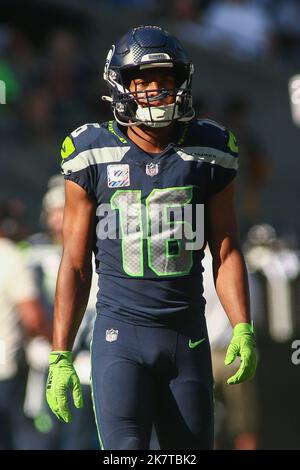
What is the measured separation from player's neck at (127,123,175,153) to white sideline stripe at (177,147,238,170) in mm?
99

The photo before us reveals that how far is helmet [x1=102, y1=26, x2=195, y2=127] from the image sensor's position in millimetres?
4801

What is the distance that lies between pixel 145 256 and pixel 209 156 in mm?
497

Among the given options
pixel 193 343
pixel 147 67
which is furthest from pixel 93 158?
pixel 193 343

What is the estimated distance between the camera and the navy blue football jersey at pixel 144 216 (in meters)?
4.79

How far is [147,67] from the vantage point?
15.9ft

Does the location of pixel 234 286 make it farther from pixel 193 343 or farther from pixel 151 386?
pixel 151 386

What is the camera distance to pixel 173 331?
15.8 feet

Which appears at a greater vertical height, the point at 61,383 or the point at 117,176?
the point at 117,176

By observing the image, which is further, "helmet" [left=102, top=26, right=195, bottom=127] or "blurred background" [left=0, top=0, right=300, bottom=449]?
"blurred background" [left=0, top=0, right=300, bottom=449]

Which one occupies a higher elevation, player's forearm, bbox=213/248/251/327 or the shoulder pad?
the shoulder pad

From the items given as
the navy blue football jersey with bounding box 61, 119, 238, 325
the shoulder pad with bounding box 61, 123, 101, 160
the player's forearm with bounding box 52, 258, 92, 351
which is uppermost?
the shoulder pad with bounding box 61, 123, 101, 160

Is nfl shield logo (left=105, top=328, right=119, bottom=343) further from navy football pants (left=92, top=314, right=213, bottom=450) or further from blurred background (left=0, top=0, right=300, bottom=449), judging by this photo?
blurred background (left=0, top=0, right=300, bottom=449)

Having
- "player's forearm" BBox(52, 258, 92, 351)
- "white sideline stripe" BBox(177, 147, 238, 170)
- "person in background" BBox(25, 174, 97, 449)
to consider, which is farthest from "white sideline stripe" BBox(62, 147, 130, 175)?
"person in background" BBox(25, 174, 97, 449)
